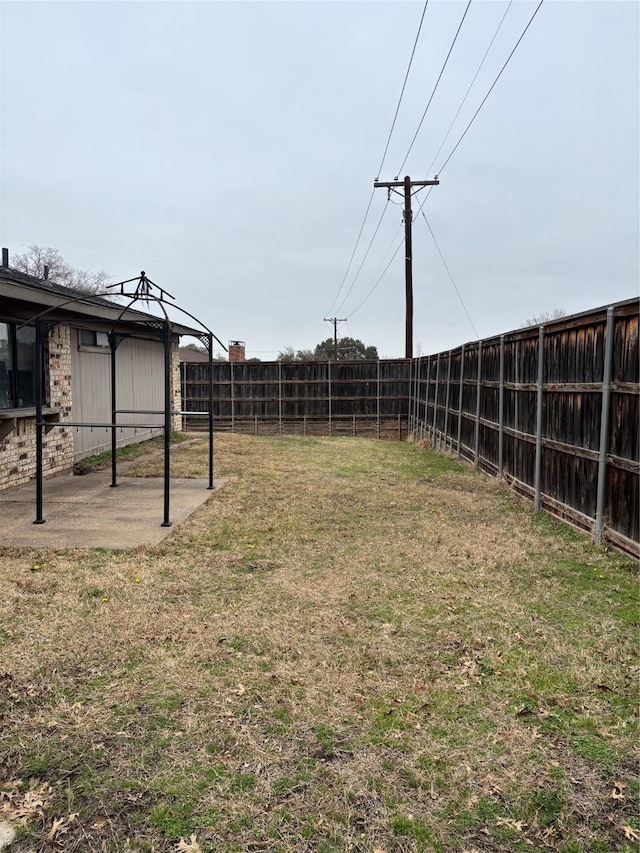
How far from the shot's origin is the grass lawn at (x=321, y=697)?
1.85m

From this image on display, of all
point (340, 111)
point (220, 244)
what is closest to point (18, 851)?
point (340, 111)

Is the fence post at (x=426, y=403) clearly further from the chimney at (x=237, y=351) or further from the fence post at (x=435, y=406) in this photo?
the chimney at (x=237, y=351)

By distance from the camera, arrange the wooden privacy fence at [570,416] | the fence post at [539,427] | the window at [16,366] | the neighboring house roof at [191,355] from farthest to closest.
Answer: the neighboring house roof at [191,355]
the window at [16,366]
the fence post at [539,427]
the wooden privacy fence at [570,416]

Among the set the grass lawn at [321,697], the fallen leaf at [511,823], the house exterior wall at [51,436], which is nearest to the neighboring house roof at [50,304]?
the house exterior wall at [51,436]

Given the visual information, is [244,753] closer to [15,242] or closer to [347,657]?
[347,657]

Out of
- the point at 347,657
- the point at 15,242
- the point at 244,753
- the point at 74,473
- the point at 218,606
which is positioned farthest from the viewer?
the point at 15,242

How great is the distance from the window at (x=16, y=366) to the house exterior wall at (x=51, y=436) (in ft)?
0.92

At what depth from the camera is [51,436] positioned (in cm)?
829

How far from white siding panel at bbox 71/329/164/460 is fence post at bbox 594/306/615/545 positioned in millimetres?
6914

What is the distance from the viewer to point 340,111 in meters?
12.4

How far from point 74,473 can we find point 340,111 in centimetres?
976

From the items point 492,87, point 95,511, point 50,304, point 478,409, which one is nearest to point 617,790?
point 95,511

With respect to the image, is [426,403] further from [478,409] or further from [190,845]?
[190,845]

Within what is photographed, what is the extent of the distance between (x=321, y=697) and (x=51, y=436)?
7.12 m
